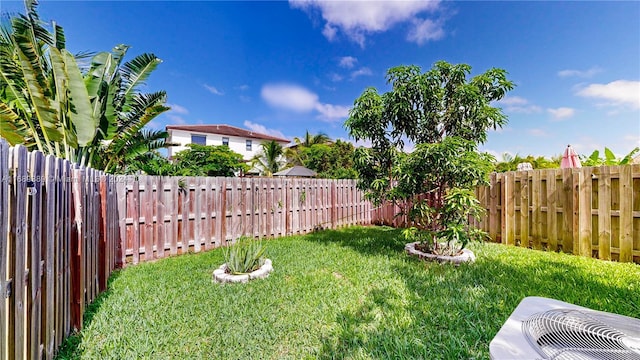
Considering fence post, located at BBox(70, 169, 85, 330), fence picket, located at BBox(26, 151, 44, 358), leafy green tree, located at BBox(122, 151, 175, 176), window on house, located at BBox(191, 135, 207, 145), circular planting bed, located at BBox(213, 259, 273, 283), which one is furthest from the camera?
window on house, located at BBox(191, 135, 207, 145)

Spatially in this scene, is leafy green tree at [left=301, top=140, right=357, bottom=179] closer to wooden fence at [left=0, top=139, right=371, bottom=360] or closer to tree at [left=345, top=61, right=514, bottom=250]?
wooden fence at [left=0, top=139, right=371, bottom=360]

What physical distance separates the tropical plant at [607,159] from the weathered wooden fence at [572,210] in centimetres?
216

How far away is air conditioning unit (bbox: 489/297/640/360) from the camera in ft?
3.31

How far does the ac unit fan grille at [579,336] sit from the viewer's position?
1.00 meters

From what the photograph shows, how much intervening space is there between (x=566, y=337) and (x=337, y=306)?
85.0 inches

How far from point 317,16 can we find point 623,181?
9288 mm

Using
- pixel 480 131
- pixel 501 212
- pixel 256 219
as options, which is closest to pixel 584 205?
pixel 501 212

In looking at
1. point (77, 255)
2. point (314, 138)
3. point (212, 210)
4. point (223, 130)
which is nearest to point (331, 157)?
point (314, 138)

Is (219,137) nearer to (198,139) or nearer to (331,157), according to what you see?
(198,139)

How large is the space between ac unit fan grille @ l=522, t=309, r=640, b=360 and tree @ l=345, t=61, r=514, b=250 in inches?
106

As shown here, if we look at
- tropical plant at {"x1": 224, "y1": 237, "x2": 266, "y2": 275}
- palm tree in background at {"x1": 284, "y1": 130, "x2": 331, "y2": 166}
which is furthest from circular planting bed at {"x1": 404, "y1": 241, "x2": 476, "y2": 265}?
palm tree in background at {"x1": 284, "y1": 130, "x2": 331, "y2": 166}

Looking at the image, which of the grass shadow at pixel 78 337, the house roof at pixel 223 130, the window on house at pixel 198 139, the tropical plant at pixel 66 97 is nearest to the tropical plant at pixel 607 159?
the grass shadow at pixel 78 337

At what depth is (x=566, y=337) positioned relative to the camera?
1.12m

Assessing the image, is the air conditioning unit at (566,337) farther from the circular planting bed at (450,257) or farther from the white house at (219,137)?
the white house at (219,137)
